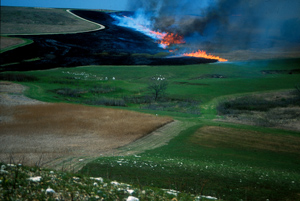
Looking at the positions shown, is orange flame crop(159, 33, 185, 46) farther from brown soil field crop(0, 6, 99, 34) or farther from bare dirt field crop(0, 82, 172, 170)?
bare dirt field crop(0, 82, 172, 170)

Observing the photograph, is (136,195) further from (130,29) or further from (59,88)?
(130,29)

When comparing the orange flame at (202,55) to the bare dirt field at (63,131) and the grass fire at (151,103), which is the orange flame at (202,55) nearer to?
the grass fire at (151,103)

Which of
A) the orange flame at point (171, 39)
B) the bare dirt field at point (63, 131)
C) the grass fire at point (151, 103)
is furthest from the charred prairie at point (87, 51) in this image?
the bare dirt field at point (63, 131)

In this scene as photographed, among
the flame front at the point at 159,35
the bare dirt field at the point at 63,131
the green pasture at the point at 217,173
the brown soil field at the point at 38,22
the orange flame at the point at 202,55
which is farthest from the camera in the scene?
the brown soil field at the point at 38,22

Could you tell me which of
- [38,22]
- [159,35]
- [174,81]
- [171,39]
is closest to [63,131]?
[174,81]

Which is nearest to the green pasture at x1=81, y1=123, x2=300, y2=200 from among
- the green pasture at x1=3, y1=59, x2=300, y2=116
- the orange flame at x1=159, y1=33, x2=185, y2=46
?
the green pasture at x1=3, y1=59, x2=300, y2=116

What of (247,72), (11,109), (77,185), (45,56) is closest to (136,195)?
(77,185)
